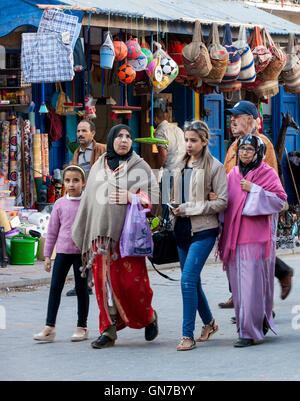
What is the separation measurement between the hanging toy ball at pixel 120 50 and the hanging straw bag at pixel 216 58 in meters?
1.54

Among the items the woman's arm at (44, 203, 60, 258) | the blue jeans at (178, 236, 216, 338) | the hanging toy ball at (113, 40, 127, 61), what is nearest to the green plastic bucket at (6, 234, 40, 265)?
the hanging toy ball at (113, 40, 127, 61)

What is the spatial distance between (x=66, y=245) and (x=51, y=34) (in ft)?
17.6

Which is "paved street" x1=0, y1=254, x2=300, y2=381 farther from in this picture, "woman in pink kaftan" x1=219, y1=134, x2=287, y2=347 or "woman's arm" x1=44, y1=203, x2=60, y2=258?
"woman's arm" x1=44, y1=203, x2=60, y2=258

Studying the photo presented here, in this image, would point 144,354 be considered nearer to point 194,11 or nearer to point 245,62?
point 245,62

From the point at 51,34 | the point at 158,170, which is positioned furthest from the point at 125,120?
the point at 51,34

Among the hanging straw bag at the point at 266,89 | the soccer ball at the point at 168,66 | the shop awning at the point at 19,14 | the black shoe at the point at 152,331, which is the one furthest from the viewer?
the hanging straw bag at the point at 266,89

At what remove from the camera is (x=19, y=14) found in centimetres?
1284

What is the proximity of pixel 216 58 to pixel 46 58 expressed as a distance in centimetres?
302

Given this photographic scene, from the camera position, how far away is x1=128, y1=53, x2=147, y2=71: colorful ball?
14.1 metres

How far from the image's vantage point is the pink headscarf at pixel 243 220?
766 cm

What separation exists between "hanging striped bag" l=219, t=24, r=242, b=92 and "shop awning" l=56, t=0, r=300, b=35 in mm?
289

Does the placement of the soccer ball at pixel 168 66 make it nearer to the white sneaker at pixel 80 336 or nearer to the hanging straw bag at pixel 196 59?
the hanging straw bag at pixel 196 59

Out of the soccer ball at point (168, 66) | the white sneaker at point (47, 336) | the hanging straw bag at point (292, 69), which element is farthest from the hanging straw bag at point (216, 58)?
the white sneaker at point (47, 336)
